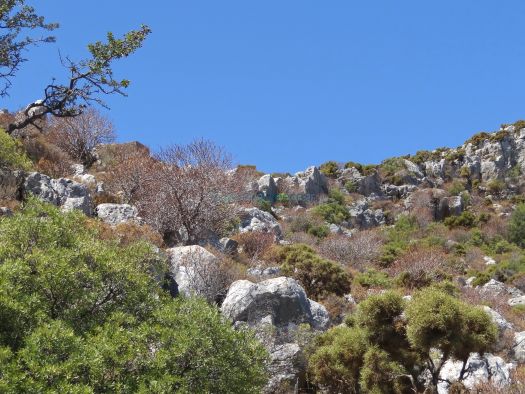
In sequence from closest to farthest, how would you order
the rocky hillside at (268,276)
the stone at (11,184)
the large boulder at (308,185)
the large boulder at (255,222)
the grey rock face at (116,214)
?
the rocky hillside at (268,276) < the stone at (11,184) < the grey rock face at (116,214) < the large boulder at (255,222) < the large boulder at (308,185)

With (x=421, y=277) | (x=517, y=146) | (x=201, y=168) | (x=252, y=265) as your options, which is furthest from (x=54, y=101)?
(x=517, y=146)

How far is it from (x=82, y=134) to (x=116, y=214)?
40.0ft

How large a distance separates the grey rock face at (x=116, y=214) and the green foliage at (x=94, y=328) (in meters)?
9.82

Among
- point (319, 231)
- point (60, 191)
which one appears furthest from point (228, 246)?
point (319, 231)

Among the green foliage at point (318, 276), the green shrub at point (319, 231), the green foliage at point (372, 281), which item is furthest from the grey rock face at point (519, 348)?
the green shrub at point (319, 231)

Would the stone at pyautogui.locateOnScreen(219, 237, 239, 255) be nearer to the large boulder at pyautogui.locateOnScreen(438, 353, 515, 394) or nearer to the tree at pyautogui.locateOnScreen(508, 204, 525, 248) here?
the large boulder at pyautogui.locateOnScreen(438, 353, 515, 394)

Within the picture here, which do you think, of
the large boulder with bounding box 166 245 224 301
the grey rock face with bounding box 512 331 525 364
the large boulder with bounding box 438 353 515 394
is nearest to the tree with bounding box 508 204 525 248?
the grey rock face with bounding box 512 331 525 364

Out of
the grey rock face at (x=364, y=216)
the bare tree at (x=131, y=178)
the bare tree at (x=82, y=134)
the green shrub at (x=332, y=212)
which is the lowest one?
the bare tree at (x=131, y=178)

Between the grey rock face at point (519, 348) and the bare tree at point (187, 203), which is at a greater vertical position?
the bare tree at point (187, 203)

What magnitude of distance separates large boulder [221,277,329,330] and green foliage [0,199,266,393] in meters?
4.62

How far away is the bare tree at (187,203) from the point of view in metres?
21.0

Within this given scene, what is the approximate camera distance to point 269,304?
13945 millimetres

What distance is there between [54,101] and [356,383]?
39.1 ft

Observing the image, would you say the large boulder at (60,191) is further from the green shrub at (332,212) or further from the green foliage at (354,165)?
the green foliage at (354,165)
